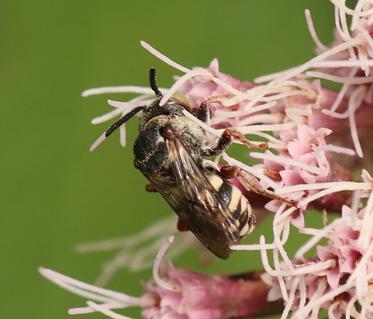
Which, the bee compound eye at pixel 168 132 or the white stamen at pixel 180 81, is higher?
the white stamen at pixel 180 81

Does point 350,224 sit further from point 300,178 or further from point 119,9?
point 119,9

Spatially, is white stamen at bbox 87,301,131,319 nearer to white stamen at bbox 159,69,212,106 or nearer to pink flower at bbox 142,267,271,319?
pink flower at bbox 142,267,271,319

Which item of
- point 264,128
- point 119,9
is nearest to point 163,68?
point 119,9

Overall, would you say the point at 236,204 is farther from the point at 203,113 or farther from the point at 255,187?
the point at 203,113

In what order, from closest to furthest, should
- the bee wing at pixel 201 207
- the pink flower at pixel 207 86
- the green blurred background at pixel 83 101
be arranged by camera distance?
the bee wing at pixel 201 207
the pink flower at pixel 207 86
the green blurred background at pixel 83 101

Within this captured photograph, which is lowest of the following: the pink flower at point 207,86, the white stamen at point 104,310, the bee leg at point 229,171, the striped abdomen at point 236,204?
the white stamen at point 104,310

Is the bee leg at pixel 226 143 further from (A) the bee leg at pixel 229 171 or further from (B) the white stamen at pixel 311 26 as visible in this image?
(B) the white stamen at pixel 311 26

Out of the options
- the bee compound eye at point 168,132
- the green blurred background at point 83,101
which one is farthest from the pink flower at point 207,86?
the green blurred background at point 83,101
